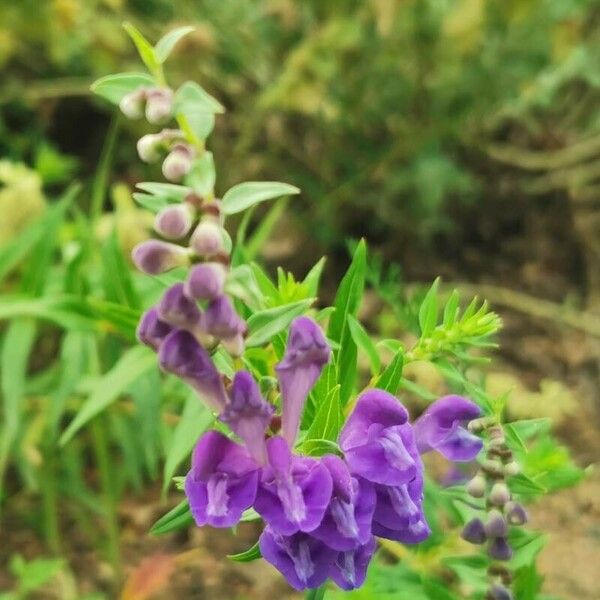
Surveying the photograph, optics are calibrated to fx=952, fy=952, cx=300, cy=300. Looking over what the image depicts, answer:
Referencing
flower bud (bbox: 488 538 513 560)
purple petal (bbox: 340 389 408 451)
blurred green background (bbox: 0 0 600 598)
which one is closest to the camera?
purple petal (bbox: 340 389 408 451)

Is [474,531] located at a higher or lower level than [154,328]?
lower

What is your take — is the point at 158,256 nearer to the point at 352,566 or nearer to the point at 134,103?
the point at 134,103

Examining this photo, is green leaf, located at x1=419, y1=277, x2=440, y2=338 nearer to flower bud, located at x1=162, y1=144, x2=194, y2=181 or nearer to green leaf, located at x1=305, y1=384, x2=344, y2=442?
green leaf, located at x1=305, y1=384, x2=344, y2=442

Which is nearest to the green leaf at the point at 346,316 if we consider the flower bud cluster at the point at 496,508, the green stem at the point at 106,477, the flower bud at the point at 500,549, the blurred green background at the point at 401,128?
the flower bud cluster at the point at 496,508

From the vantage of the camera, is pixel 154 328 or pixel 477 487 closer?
pixel 154 328

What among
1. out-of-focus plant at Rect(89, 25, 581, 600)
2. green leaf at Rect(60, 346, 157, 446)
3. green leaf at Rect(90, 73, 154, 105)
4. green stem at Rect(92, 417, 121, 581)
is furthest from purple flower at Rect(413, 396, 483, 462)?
green stem at Rect(92, 417, 121, 581)

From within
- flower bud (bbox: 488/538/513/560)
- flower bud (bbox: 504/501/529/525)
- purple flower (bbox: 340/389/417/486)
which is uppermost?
purple flower (bbox: 340/389/417/486)

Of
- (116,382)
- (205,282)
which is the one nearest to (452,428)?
(205,282)

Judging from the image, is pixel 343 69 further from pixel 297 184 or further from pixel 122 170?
pixel 122 170
